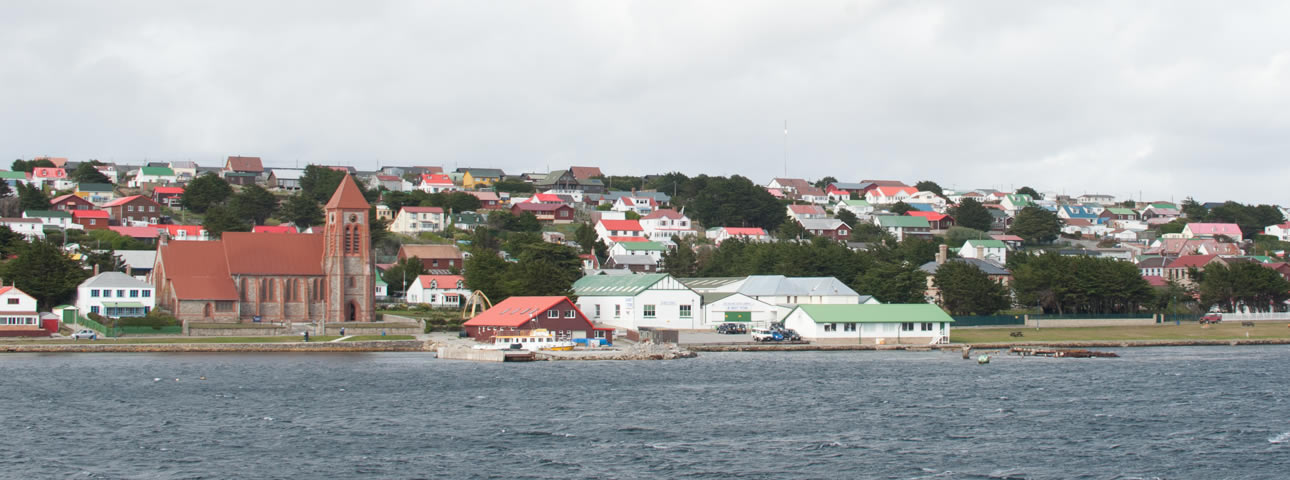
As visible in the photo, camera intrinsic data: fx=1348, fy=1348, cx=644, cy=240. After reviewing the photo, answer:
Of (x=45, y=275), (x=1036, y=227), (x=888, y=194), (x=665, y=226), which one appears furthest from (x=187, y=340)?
(x=888, y=194)

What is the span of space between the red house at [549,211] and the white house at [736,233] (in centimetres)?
1661

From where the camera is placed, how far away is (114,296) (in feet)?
274

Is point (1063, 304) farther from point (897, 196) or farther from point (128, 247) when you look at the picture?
point (897, 196)

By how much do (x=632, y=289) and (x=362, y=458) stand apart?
166ft

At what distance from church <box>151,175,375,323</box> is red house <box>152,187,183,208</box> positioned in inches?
2512

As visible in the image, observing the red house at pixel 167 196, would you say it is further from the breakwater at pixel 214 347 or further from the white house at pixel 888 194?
the white house at pixel 888 194

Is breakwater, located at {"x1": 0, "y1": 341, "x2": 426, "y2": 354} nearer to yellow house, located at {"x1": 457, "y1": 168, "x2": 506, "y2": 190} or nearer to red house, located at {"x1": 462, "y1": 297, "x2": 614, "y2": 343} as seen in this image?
red house, located at {"x1": 462, "y1": 297, "x2": 614, "y2": 343}

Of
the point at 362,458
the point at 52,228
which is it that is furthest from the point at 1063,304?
the point at 52,228

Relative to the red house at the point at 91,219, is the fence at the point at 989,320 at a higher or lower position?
lower

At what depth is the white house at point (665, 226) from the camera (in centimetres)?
14638

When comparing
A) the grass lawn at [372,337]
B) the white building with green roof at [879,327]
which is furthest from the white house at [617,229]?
the grass lawn at [372,337]

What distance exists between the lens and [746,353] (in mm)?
77500

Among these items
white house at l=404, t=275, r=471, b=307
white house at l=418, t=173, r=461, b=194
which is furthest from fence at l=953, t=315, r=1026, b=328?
white house at l=418, t=173, r=461, b=194

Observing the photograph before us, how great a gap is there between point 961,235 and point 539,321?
90.6 m
